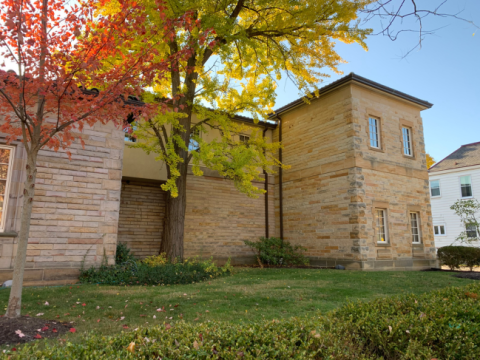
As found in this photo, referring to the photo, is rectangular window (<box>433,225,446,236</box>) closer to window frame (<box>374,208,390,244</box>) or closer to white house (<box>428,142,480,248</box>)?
white house (<box>428,142,480,248</box>)

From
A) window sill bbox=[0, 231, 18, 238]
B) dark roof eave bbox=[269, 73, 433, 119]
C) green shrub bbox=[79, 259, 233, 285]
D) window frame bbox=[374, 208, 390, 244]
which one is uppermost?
dark roof eave bbox=[269, 73, 433, 119]

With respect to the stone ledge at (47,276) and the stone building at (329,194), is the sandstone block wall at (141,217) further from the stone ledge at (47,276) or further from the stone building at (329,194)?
the stone ledge at (47,276)

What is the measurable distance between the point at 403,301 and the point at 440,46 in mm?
2926

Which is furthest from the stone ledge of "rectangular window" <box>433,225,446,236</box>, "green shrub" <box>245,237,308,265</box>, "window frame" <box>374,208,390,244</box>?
"rectangular window" <box>433,225,446,236</box>

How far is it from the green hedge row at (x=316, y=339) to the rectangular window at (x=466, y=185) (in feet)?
78.9

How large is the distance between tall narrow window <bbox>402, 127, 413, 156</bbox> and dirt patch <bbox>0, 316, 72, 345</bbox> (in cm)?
1497

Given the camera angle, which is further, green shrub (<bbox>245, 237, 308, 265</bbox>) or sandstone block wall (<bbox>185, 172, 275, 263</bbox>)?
sandstone block wall (<bbox>185, 172, 275, 263</bbox>)

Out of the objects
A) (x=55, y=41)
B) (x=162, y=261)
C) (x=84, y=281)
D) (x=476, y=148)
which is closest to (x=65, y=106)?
(x=55, y=41)

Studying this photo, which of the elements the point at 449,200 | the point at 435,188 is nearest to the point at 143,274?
the point at 449,200

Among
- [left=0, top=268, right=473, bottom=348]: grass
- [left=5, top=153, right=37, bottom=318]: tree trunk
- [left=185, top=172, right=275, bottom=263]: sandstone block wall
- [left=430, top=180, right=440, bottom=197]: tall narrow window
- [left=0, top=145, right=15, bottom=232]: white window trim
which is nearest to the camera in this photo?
[left=5, top=153, right=37, bottom=318]: tree trunk

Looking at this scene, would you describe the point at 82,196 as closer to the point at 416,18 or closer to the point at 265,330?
the point at 265,330

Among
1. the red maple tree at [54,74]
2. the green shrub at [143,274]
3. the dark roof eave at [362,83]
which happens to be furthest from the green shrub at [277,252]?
the red maple tree at [54,74]

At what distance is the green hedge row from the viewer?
7.25ft

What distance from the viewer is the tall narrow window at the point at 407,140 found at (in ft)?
49.5
